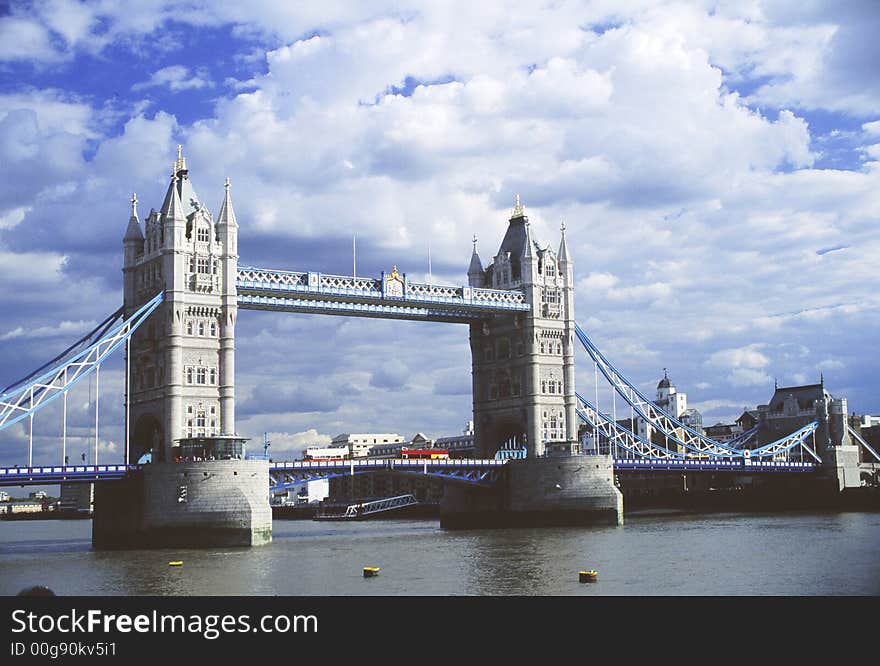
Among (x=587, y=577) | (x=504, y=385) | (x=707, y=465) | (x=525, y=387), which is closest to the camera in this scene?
(x=587, y=577)

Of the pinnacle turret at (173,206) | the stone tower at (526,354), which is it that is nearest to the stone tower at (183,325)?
the pinnacle turret at (173,206)

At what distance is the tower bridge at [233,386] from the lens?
69.2 meters

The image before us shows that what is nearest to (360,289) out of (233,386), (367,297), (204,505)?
(367,297)

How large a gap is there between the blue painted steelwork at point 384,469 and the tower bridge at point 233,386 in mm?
207

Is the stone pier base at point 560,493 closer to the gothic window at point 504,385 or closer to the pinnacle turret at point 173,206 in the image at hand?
the gothic window at point 504,385

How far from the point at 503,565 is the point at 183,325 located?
34001 millimetres

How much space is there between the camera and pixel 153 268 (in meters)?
80.2

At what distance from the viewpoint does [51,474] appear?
6731cm

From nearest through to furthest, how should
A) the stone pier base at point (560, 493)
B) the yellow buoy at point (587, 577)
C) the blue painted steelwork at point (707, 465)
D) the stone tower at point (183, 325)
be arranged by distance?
the yellow buoy at point (587, 577) → the stone tower at point (183, 325) → the stone pier base at point (560, 493) → the blue painted steelwork at point (707, 465)

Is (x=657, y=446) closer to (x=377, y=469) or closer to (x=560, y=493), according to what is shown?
(x=560, y=493)

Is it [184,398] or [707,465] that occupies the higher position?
[184,398]

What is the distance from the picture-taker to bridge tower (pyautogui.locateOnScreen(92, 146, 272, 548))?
224 ft
